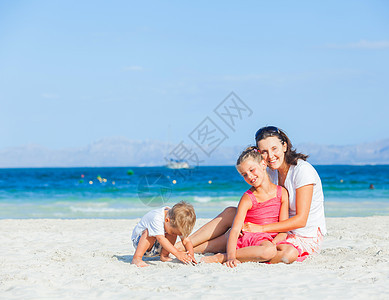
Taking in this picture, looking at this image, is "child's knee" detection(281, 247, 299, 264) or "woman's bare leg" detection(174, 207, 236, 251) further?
"woman's bare leg" detection(174, 207, 236, 251)

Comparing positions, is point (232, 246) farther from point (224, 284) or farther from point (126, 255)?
point (126, 255)

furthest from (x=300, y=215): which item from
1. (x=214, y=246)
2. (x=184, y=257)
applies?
(x=184, y=257)

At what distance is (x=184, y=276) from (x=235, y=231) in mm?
726

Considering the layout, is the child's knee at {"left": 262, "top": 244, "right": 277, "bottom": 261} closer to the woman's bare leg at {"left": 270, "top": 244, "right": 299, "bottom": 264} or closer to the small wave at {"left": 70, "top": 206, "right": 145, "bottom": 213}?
the woman's bare leg at {"left": 270, "top": 244, "right": 299, "bottom": 264}

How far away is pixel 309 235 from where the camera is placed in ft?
15.9

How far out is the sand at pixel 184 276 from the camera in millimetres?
3666

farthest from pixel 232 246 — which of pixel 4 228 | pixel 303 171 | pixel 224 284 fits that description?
pixel 4 228

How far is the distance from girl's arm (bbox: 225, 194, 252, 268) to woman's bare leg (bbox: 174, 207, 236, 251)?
408 mm

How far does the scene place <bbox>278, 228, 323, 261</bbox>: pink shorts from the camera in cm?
481

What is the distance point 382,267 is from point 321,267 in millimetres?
601

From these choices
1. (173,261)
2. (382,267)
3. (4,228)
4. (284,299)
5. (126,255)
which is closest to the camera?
(284,299)

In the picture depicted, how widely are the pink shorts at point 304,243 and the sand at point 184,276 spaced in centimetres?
11

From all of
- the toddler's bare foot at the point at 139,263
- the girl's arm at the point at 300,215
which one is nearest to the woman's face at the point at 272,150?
the girl's arm at the point at 300,215

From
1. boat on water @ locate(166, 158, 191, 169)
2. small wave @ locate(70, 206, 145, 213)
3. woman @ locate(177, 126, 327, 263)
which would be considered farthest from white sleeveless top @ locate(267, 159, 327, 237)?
boat on water @ locate(166, 158, 191, 169)
